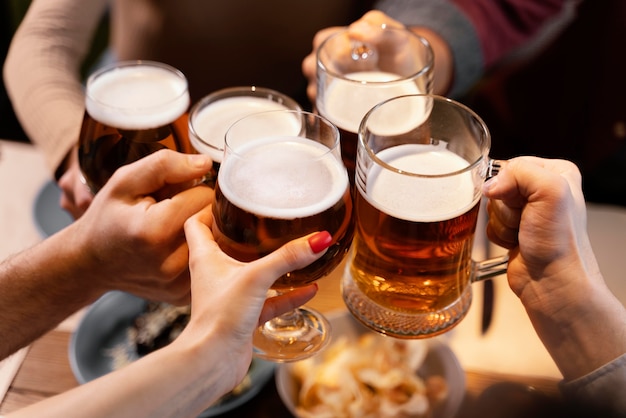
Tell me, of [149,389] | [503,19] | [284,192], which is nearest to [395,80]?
[284,192]

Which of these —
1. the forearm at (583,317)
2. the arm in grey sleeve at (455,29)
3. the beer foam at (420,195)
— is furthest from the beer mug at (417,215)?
the arm in grey sleeve at (455,29)

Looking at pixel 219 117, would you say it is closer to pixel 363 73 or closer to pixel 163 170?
pixel 163 170

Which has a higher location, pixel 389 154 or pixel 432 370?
pixel 389 154

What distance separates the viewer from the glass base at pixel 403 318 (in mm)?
958

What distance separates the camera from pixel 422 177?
2.57 feet

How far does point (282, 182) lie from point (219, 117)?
11.4 inches

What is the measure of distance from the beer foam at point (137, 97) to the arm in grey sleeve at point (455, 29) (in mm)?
716

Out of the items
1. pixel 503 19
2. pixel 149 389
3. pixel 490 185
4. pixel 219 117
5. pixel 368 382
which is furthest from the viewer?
pixel 503 19

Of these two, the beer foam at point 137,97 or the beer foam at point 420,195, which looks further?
the beer foam at point 137,97

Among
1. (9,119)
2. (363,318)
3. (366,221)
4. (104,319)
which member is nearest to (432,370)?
(363,318)

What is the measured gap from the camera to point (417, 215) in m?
0.82

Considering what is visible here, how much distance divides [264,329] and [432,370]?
399 mm

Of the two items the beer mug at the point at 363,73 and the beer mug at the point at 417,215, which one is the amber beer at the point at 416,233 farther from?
the beer mug at the point at 363,73

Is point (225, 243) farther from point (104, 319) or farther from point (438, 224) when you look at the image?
point (104, 319)
